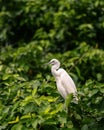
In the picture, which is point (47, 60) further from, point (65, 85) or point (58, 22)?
point (65, 85)

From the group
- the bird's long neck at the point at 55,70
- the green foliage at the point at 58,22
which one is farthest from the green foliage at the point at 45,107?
the green foliage at the point at 58,22

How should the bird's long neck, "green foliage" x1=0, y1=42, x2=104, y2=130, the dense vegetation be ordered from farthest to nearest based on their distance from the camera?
1. the bird's long neck
2. the dense vegetation
3. "green foliage" x1=0, y1=42, x2=104, y2=130

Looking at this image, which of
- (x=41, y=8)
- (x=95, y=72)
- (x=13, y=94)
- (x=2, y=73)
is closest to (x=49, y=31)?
(x=41, y=8)

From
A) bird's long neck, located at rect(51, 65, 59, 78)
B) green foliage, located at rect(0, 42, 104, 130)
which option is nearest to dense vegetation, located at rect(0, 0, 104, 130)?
green foliage, located at rect(0, 42, 104, 130)

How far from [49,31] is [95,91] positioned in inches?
153

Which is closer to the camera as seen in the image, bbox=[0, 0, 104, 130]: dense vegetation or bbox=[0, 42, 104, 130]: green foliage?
bbox=[0, 42, 104, 130]: green foliage

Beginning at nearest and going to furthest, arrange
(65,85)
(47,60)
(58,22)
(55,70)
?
(65,85) → (55,70) → (47,60) → (58,22)

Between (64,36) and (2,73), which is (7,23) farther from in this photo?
(2,73)

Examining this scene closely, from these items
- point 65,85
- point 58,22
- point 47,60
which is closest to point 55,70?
point 65,85

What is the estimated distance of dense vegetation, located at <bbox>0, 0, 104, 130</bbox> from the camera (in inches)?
148

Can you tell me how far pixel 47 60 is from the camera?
254 inches

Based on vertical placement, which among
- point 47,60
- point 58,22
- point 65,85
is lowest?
point 65,85

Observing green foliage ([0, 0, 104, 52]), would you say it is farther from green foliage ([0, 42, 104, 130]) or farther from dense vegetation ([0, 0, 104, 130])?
green foliage ([0, 42, 104, 130])

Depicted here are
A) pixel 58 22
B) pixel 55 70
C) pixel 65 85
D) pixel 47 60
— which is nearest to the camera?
pixel 65 85
